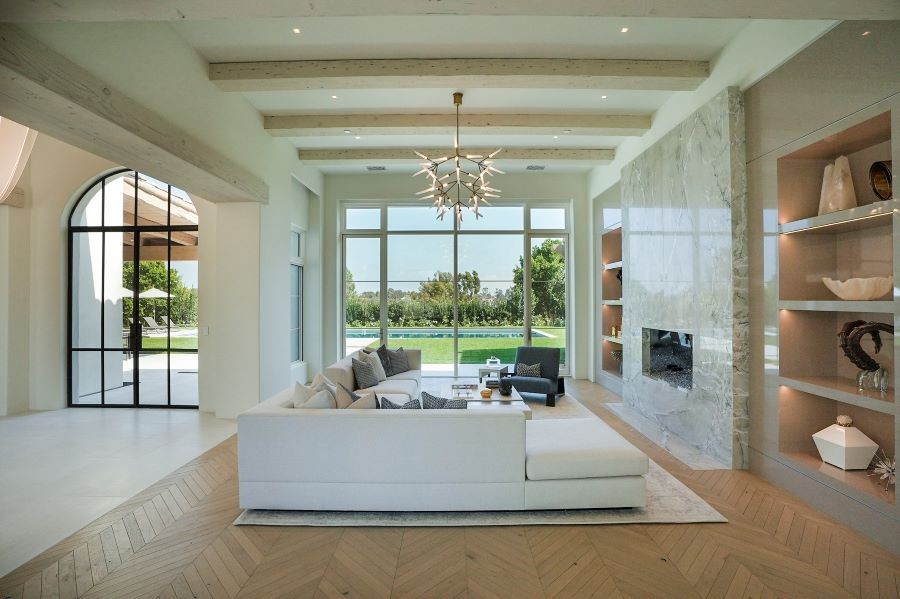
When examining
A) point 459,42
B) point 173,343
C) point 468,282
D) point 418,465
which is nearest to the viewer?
point 418,465

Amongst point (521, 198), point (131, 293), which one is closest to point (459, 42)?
point (521, 198)

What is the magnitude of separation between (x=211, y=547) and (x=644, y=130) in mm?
6547

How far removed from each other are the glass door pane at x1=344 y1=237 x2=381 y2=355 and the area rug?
5884mm

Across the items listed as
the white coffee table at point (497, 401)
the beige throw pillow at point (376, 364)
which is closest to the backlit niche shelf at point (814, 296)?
the white coffee table at point (497, 401)

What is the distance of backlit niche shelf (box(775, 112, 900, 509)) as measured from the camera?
11.5 ft

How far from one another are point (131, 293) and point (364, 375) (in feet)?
12.4

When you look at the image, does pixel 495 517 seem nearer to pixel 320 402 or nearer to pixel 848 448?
pixel 320 402

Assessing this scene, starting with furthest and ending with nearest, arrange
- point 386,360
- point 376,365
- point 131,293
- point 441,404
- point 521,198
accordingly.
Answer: point 521,198 → point 386,360 → point 131,293 → point 376,365 → point 441,404

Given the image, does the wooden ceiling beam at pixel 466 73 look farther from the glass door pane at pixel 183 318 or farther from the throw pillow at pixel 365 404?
the throw pillow at pixel 365 404

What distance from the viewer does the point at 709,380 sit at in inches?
184

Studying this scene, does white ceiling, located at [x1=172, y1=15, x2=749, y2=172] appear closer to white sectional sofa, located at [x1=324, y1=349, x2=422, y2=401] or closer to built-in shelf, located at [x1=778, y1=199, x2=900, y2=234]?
built-in shelf, located at [x1=778, y1=199, x2=900, y2=234]

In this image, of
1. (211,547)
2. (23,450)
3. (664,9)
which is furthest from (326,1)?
(23,450)

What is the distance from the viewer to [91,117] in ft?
11.1

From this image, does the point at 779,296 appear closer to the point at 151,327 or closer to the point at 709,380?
the point at 709,380
